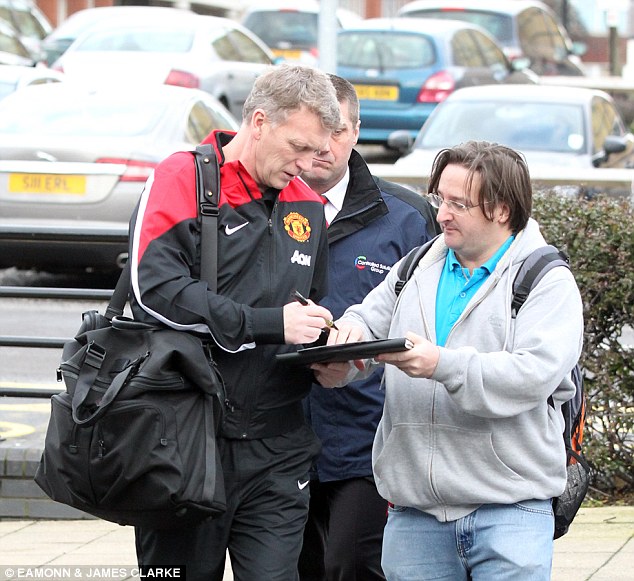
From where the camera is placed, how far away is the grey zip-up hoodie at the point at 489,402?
11.3ft

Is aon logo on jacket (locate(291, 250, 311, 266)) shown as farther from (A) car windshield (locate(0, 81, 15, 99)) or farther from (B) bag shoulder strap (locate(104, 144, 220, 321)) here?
(A) car windshield (locate(0, 81, 15, 99))

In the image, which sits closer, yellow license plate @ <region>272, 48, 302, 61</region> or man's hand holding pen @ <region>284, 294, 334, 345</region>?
man's hand holding pen @ <region>284, 294, 334, 345</region>

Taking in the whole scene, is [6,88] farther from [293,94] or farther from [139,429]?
[139,429]

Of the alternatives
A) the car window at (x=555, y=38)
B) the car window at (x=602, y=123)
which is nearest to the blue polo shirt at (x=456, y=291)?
the car window at (x=602, y=123)

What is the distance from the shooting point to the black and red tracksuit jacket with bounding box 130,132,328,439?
11.8ft

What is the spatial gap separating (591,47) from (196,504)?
54530mm

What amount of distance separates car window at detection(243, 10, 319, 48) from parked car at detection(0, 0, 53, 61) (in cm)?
375

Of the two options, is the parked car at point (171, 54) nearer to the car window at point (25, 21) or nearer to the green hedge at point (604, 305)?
the car window at point (25, 21)

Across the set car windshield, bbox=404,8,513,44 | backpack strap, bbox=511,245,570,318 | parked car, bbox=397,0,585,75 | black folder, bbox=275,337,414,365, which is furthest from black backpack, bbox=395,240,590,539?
car windshield, bbox=404,8,513,44

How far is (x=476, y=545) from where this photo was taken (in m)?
3.57

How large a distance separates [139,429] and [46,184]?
301 inches

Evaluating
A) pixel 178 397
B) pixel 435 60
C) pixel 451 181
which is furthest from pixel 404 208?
pixel 435 60

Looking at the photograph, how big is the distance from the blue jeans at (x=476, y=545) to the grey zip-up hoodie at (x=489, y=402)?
4 cm

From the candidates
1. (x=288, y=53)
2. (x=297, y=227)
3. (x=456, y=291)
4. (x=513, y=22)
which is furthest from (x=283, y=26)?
(x=456, y=291)
